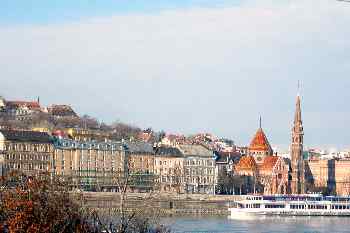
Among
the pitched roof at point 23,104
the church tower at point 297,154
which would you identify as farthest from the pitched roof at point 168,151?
the pitched roof at point 23,104

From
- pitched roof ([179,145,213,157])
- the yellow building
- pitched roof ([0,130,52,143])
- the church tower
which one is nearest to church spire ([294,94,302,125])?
the church tower

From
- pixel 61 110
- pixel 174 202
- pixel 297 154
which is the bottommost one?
pixel 174 202

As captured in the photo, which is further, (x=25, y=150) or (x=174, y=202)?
(x=25, y=150)

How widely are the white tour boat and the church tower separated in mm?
22259

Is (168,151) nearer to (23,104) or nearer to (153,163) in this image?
(153,163)

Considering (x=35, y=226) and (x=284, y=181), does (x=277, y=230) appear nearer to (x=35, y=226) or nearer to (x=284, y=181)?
(x=35, y=226)

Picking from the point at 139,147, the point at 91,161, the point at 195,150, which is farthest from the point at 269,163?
the point at 91,161

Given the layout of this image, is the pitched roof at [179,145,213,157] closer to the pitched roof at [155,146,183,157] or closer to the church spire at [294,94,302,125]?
the pitched roof at [155,146,183,157]

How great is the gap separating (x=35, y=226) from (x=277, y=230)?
33.6 meters

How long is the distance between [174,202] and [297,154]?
83.7 ft

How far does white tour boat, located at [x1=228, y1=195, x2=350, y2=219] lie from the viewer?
235ft

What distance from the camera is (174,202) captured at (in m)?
74.1

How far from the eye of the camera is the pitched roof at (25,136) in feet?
260

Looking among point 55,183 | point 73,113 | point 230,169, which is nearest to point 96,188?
point 230,169
